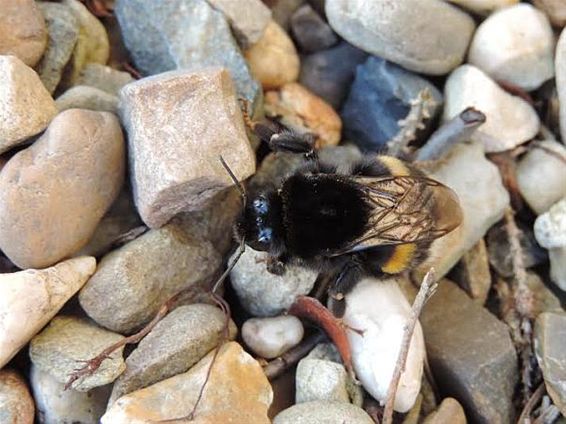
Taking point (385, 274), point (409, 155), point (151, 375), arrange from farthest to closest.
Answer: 1. point (409, 155)
2. point (385, 274)
3. point (151, 375)

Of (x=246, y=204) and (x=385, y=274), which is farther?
(x=385, y=274)

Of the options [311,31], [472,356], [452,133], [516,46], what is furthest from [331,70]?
[472,356]

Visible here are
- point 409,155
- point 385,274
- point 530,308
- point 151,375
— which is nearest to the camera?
point 151,375

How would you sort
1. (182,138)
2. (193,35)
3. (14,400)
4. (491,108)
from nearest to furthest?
1. (14,400)
2. (182,138)
3. (193,35)
4. (491,108)

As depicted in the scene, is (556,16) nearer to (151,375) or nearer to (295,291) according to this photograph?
(295,291)

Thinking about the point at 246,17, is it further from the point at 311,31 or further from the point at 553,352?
the point at 553,352

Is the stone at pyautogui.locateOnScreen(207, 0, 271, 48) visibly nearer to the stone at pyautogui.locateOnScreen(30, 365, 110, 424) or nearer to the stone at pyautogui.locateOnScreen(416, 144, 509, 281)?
the stone at pyautogui.locateOnScreen(416, 144, 509, 281)

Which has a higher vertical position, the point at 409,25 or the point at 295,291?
the point at 409,25

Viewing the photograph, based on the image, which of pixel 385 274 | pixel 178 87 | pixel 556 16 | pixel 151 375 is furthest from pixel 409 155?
pixel 151 375
